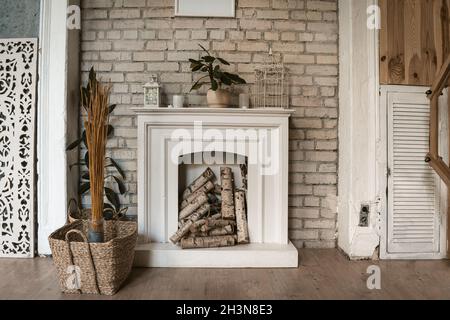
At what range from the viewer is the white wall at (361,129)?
2.59 meters

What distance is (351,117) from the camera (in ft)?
8.71

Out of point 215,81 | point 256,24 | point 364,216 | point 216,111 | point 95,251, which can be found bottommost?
point 95,251

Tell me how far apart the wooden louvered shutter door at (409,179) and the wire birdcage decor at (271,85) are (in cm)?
89

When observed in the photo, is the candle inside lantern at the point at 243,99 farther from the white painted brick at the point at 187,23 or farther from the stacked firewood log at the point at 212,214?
the white painted brick at the point at 187,23

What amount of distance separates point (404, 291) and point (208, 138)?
69.2 inches

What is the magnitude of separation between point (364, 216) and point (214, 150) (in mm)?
1344

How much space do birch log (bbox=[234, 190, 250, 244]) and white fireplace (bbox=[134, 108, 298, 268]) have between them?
51mm

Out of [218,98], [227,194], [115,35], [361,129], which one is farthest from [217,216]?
[115,35]

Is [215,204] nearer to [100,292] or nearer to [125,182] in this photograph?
[125,182]

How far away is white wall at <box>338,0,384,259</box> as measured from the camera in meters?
2.59

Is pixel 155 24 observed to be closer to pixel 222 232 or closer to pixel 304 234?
pixel 222 232

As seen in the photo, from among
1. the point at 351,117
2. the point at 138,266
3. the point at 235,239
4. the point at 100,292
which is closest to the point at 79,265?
the point at 100,292

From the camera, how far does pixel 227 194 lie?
9.11 ft

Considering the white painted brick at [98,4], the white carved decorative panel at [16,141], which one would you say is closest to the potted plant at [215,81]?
the white painted brick at [98,4]
